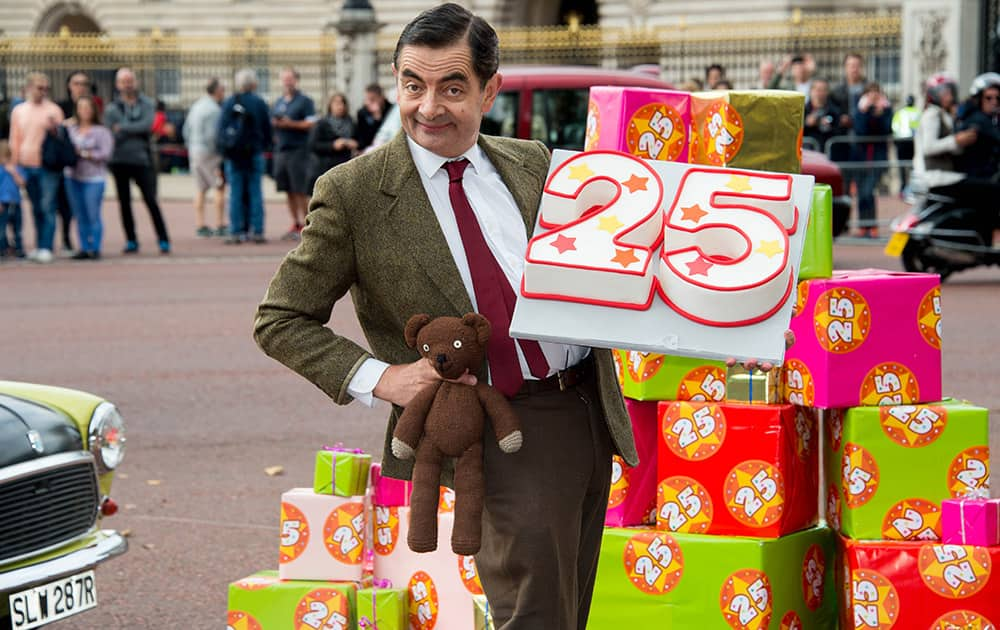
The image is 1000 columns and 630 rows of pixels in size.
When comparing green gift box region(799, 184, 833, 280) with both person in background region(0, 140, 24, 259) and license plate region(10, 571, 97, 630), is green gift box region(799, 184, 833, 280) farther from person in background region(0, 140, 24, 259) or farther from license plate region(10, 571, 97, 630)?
person in background region(0, 140, 24, 259)

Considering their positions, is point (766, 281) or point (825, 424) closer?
point (766, 281)

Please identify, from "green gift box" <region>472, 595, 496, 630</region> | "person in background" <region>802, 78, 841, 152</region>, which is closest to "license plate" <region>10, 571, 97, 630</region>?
"green gift box" <region>472, 595, 496, 630</region>

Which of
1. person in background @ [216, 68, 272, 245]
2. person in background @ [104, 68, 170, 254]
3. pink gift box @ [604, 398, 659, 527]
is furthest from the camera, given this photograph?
person in background @ [216, 68, 272, 245]

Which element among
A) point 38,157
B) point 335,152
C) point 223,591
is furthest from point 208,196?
point 223,591

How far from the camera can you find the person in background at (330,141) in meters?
19.0

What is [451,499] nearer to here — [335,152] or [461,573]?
[461,573]

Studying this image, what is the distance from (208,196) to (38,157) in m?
11.3

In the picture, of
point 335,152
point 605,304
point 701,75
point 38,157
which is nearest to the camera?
point 605,304

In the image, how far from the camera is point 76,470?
5105 mm

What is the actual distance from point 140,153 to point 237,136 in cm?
133

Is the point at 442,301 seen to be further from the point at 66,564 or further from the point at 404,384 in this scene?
the point at 66,564

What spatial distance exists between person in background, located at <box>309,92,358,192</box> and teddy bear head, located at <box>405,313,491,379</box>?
15902 millimetres

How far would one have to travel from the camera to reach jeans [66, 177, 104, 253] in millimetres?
17031

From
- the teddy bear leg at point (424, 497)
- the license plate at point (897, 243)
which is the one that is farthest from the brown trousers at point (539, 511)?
the license plate at point (897, 243)
